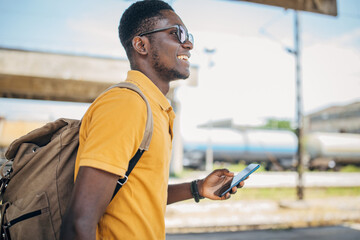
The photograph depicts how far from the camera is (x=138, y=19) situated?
172 centimetres

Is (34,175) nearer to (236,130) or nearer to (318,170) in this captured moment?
(236,130)

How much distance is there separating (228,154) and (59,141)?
22.9 m

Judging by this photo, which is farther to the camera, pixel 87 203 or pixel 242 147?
pixel 242 147

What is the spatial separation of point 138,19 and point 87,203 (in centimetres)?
104

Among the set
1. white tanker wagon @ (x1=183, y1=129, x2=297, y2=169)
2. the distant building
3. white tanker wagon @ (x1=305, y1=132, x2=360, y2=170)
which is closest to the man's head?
white tanker wagon @ (x1=183, y1=129, x2=297, y2=169)

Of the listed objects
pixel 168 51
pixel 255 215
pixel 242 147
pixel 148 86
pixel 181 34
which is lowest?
pixel 255 215

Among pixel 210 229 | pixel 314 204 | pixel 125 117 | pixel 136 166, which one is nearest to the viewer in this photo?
pixel 125 117

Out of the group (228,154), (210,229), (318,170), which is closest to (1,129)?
(228,154)

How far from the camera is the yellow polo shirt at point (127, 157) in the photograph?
113 centimetres

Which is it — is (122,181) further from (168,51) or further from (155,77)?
(168,51)

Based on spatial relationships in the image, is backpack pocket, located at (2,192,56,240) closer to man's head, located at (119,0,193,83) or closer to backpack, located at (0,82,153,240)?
backpack, located at (0,82,153,240)

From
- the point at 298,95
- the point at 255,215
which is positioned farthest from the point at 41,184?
the point at 298,95

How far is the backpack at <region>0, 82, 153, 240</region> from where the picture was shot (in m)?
1.25

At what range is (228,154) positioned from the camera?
2367 cm
